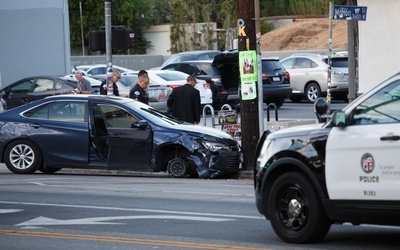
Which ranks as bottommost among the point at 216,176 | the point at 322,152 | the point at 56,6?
the point at 216,176

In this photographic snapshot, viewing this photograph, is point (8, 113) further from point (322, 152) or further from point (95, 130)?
point (322, 152)

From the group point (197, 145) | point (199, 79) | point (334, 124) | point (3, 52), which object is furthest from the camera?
point (3, 52)

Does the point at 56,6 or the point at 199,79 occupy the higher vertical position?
the point at 56,6

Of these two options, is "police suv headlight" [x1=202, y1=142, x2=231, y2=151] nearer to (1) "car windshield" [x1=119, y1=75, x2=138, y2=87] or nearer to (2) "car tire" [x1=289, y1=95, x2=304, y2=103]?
(1) "car windshield" [x1=119, y1=75, x2=138, y2=87]

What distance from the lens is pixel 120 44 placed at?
2338 centimetres

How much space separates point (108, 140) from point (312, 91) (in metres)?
21.2

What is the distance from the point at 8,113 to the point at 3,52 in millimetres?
20352

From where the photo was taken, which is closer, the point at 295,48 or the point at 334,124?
the point at 334,124

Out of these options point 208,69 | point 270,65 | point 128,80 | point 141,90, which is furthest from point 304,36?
point 141,90

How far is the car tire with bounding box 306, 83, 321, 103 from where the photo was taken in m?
38.4

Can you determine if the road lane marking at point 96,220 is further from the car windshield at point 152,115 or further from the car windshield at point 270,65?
the car windshield at point 270,65

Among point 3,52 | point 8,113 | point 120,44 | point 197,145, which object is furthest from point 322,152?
point 3,52

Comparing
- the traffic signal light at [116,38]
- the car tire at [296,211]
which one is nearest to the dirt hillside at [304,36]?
the traffic signal light at [116,38]

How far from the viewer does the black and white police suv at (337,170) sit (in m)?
9.07
